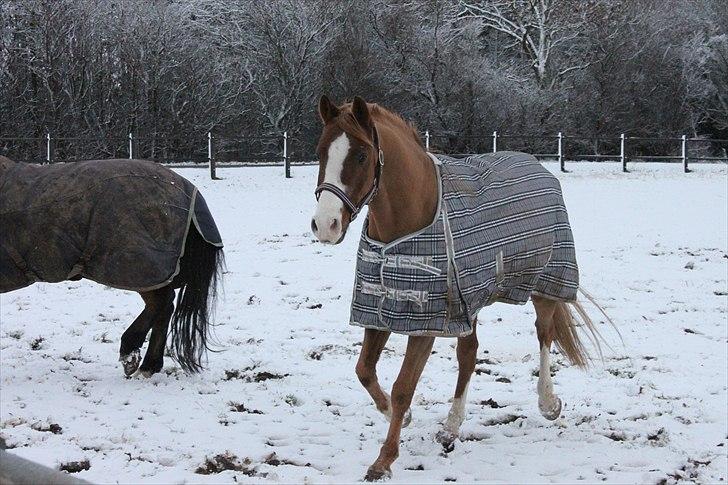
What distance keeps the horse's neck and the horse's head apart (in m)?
0.14

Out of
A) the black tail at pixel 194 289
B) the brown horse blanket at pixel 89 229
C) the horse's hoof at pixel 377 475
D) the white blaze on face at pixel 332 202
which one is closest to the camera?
the white blaze on face at pixel 332 202

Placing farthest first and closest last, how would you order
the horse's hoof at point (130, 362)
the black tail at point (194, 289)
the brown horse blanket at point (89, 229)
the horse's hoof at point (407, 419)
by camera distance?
the black tail at point (194, 289) < the horse's hoof at point (130, 362) < the brown horse blanket at point (89, 229) < the horse's hoof at point (407, 419)

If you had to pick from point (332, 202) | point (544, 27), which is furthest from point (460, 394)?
point (544, 27)

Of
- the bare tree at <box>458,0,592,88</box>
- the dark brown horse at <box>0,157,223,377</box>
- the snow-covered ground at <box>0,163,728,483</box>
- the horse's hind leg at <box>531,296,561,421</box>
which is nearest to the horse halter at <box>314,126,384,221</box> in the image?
the snow-covered ground at <box>0,163,728,483</box>

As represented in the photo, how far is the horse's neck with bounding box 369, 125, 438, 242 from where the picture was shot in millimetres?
3701

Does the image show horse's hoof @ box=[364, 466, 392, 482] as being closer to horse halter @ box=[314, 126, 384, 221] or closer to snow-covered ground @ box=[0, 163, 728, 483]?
snow-covered ground @ box=[0, 163, 728, 483]

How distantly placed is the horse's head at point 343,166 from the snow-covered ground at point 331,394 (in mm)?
1131

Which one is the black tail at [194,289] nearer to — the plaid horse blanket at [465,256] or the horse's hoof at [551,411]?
the plaid horse blanket at [465,256]

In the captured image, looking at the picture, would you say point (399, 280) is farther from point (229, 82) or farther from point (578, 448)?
point (229, 82)

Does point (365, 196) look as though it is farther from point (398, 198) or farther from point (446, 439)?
point (446, 439)

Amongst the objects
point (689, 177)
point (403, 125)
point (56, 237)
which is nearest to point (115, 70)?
point (689, 177)

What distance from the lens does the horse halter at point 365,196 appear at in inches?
133

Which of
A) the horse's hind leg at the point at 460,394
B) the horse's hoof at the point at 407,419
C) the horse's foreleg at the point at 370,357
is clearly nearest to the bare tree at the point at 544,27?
the horse's hind leg at the point at 460,394

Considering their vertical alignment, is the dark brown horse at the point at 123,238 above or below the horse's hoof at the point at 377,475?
above
